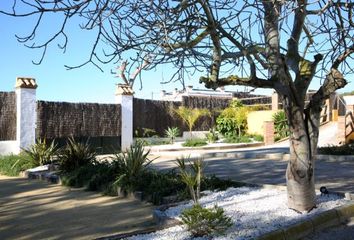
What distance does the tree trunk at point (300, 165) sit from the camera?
616 cm

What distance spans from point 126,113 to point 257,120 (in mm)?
9320

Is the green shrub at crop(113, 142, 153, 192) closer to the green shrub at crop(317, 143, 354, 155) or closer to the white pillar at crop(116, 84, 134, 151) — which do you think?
the green shrub at crop(317, 143, 354, 155)

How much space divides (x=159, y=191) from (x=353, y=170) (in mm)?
6026

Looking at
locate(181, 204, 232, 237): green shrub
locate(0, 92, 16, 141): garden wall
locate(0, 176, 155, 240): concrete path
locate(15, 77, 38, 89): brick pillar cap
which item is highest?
locate(15, 77, 38, 89): brick pillar cap

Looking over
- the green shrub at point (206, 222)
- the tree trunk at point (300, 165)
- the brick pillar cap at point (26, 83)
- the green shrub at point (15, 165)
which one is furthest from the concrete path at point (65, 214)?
the brick pillar cap at point (26, 83)

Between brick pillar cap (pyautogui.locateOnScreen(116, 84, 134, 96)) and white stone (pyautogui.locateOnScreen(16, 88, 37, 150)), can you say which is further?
brick pillar cap (pyautogui.locateOnScreen(116, 84, 134, 96))

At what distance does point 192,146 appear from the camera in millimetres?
22109

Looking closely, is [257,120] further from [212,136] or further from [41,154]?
[41,154]

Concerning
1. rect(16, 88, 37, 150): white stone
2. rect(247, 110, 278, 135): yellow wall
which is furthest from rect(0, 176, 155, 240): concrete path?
rect(247, 110, 278, 135): yellow wall

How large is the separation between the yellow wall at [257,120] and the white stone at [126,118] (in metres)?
8.81

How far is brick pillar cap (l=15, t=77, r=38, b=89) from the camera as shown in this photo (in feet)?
58.1

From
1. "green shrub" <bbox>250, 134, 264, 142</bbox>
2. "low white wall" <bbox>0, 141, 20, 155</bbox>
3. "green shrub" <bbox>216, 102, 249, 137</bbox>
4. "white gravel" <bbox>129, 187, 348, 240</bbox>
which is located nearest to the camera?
"white gravel" <bbox>129, 187, 348, 240</bbox>

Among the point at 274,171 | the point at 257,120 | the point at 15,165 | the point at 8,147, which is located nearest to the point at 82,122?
the point at 8,147

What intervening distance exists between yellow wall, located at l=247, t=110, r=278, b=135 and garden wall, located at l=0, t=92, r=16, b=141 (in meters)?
14.9
